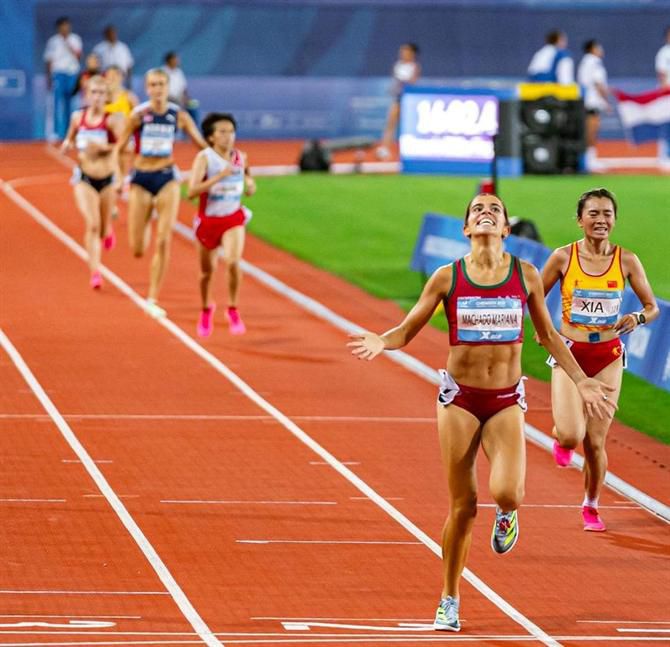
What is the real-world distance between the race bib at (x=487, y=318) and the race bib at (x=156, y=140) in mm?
11603

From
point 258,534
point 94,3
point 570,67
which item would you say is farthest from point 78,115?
point 94,3

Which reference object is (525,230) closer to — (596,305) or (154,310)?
(154,310)

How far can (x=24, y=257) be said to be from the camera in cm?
2658

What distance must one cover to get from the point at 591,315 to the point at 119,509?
3.41 meters

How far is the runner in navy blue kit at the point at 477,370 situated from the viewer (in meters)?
10.2

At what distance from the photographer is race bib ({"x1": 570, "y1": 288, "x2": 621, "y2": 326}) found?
497 inches

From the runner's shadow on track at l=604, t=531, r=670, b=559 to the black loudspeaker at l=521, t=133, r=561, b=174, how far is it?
25686mm

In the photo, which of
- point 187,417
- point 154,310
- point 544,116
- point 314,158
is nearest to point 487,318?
point 187,417

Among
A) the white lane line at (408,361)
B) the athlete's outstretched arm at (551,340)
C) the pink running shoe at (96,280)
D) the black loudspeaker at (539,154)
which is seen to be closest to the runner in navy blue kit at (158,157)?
the pink running shoe at (96,280)

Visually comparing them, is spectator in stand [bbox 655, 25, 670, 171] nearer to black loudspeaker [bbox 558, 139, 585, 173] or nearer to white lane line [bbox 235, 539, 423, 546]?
black loudspeaker [bbox 558, 139, 585, 173]

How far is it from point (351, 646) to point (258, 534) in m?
2.73

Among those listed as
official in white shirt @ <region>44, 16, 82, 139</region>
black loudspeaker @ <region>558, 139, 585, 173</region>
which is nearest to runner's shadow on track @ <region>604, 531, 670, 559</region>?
black loudspeaker @ <region>558, 139, 585, 173</region>

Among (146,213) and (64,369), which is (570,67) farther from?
(64,369)

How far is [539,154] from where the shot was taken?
1524 inches
